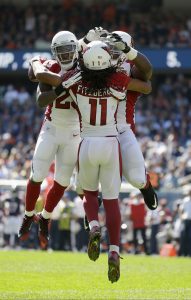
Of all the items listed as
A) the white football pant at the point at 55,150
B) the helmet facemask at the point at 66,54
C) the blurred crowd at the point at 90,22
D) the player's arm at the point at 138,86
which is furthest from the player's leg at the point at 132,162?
the blurred crowd at the point at 90,22

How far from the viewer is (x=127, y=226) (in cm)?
1741

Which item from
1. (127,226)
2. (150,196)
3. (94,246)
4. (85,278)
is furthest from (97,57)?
(127,226)

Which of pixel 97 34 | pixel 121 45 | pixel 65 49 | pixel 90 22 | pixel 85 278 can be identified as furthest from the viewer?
pixel 90 22

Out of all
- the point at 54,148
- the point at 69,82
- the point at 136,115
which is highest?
the point at 69,82

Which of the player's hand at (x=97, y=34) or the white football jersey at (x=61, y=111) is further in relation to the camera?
the white football jersey at (x=61, y=111)

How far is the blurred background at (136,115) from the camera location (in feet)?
57.5

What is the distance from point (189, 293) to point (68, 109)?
214 cm

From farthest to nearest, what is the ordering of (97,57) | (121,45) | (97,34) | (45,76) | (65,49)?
(97,34)
(65,49)
(45,76)
(121,45)
(97,57)

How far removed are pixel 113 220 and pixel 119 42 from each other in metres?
1.60

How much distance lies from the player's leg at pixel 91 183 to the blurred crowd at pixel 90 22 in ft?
54.1

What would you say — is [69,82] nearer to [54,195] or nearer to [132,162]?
[132,162]

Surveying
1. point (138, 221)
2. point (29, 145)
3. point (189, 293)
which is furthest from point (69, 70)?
point (29, 145)

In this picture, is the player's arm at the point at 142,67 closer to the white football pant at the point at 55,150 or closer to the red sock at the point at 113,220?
the white football pant at the point at 55,150

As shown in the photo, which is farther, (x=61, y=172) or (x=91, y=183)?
(x=61, y=172)
